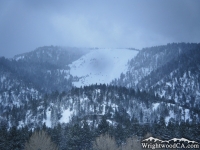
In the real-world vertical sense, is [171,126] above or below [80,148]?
above

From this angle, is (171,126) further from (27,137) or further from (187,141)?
(27,137)

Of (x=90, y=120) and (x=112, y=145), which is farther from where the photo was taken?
(x=90, y=120)

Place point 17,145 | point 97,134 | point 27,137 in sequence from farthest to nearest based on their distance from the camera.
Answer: point 97,134 → point 27,137 → point 17,145

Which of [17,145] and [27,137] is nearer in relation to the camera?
[17,145]

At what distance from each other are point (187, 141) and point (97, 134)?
36.7m

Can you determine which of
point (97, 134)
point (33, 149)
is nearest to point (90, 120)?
point (97, 134)

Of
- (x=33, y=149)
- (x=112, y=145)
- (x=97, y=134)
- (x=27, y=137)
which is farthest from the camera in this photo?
(x=97, y=134)

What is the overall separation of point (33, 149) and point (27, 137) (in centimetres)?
2311

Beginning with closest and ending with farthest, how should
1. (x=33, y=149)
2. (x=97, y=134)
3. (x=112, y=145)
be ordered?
(x=33, y=149)
(x=112, y=145)
(x=97, y=134)

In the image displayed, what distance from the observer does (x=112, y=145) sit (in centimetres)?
7800

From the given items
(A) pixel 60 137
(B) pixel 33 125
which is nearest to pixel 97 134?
(A) pixel 60 137

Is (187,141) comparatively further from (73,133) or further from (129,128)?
(73,133)

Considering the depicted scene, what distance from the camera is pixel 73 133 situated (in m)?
94.2

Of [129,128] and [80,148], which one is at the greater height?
[129,128]
